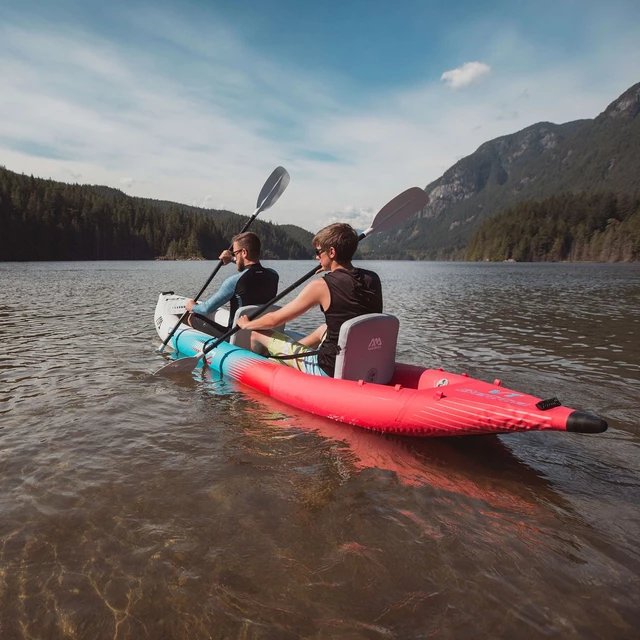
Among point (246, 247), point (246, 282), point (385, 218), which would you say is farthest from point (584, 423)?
point (246, 247)

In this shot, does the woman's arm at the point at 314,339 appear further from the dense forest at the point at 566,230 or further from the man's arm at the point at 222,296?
the dense forest at the point at 566,230

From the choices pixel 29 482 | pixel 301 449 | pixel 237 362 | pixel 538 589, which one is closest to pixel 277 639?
pixel 538 589

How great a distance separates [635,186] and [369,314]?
24147cm

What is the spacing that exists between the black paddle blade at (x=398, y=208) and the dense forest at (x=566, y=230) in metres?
108

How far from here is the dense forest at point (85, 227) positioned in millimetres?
94812

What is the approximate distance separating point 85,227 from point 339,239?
399 feet

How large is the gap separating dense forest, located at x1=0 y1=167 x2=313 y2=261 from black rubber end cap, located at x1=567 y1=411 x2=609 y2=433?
104881 mm

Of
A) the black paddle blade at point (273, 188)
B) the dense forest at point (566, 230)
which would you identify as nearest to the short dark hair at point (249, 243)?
the black paddle blade at point (273, 188)

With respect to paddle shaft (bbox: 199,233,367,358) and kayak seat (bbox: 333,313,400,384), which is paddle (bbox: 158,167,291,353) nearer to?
paddle shaft (bbox: 199,233,367,358)

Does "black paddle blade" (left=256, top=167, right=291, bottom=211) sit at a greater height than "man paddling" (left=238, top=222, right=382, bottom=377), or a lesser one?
greater

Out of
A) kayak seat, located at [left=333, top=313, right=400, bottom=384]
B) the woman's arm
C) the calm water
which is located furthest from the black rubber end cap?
the woman's arm

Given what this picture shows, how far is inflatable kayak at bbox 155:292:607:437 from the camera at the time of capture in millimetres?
4117

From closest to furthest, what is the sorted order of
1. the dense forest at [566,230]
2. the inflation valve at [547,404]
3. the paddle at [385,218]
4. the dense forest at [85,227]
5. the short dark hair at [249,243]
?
the inflation valve at [547,404], the paddle at [385,218], the short dark hair at [249,243], the dense forest at [85,227], the dense forest at [566,230]

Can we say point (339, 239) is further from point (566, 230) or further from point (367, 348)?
point (566, 230)
